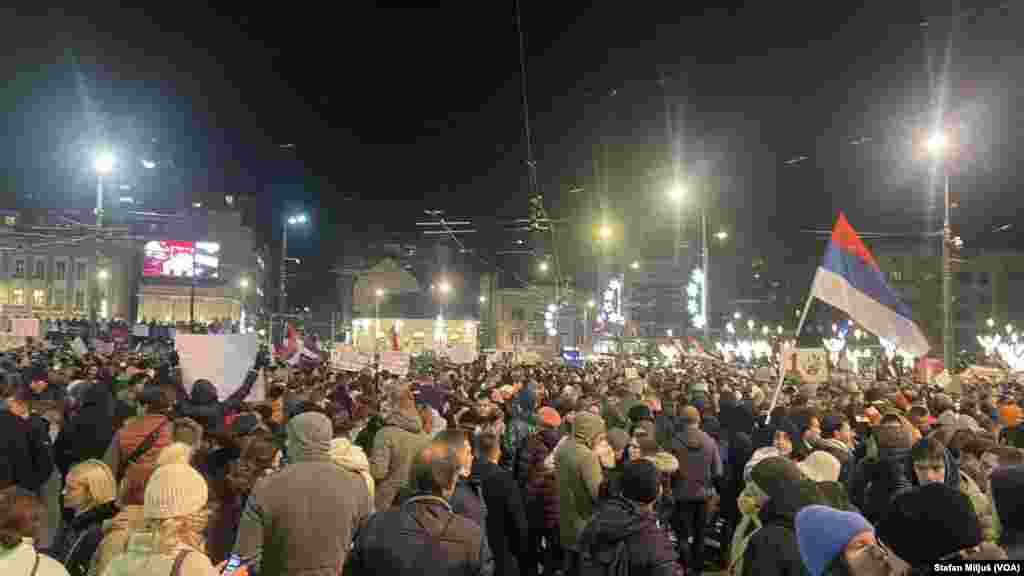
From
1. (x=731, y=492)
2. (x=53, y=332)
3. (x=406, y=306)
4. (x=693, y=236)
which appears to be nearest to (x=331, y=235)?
(x=406, y=306)

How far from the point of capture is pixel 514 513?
245 inches

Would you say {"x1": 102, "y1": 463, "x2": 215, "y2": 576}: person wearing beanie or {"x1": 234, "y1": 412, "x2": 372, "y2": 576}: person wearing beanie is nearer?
{"x1": 102, "y1": 463, "x2": 215, "y2": 576}: person wearing beanie

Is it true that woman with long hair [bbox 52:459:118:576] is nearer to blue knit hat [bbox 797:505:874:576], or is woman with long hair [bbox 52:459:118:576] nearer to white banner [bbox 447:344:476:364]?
blue knit hat [bbox 797:505:874:576]

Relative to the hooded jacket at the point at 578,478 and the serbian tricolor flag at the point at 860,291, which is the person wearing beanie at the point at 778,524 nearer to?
the hooded jacket at the point at 578,478

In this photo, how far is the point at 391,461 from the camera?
22.7 ft

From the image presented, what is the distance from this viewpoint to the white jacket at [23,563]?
3.54m

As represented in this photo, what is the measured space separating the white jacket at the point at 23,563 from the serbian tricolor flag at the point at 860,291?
8.92 metres

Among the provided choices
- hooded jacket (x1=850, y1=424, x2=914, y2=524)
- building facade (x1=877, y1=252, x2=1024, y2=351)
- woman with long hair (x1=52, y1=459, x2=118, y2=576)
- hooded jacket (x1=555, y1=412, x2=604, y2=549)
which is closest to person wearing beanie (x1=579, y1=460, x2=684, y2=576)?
hooded jacket (x1=555, y1=412, x2=604, y2=549)

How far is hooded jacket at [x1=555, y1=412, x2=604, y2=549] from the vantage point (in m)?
6.81

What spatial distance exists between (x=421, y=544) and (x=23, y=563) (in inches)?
69.8

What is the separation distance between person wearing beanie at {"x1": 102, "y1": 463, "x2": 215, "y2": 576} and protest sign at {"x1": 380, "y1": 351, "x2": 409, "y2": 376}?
1347 cm

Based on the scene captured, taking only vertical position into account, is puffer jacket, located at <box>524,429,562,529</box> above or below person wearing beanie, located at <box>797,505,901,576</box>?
below

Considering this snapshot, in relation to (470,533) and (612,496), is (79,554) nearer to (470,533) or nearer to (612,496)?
(470,533)

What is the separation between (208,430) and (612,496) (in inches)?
171
